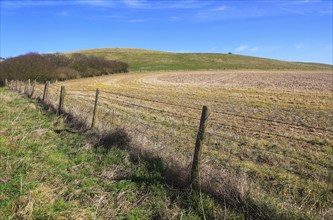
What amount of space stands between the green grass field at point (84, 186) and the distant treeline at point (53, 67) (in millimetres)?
33252

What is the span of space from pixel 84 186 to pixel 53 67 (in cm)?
4377

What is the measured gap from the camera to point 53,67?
1822 inches

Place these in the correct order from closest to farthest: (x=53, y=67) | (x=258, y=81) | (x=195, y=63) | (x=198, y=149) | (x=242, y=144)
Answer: (x=198, y=149) → (x=242, y=144) → (x=258, y=81) → (x=53, y=67) → (x=195, y=63)

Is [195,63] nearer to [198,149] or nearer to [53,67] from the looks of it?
[53,67]

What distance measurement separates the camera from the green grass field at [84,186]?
4938 mm

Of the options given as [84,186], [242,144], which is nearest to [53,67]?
[242,144]

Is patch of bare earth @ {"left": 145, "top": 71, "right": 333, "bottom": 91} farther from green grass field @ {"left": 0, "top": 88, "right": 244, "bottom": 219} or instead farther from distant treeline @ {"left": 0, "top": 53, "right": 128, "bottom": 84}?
green grass field @ {"left": 0, "top": 88, "right": 244, "bottom": 219}

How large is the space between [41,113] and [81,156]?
664 cm

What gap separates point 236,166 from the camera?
761 centimetres

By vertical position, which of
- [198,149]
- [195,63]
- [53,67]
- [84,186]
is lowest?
[84,186]

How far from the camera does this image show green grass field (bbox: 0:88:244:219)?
16.2 ft

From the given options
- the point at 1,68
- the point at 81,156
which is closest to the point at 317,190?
the point at 81,156

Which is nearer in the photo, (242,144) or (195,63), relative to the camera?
(242,144)

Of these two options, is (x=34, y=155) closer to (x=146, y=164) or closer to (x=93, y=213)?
(x=146, y=164)
